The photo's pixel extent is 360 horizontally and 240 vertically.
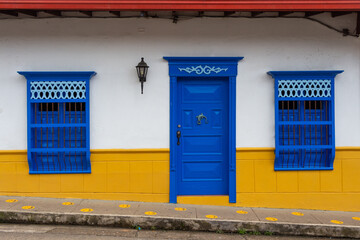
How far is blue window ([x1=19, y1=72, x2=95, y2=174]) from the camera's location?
20.2ft

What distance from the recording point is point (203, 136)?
645 centimetres

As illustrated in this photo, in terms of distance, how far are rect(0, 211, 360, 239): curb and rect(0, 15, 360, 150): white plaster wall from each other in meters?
1.26

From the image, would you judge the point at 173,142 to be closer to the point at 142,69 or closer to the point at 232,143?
the point at 232,143

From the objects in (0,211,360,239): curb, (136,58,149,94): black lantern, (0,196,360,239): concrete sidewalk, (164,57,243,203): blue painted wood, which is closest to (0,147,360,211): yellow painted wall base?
(164,57,243,203): blue painted wood

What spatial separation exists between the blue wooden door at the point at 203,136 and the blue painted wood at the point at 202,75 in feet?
0.34

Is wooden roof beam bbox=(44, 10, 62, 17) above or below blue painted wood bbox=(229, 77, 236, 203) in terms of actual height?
above

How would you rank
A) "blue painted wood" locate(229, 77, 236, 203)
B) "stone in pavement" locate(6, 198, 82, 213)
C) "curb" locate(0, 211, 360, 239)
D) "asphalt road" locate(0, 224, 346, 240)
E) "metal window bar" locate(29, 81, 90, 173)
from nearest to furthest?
"asphalt road" locate(0, 224, 346, 240)
"curb" locate(0, 211, 360, 239)
"stone in pavement" locate(6, 198, 82, 213)
"metal window bar" locate(29, 81, 90, 173)
"blue painted wood" locate(229, 77, 236, 203)

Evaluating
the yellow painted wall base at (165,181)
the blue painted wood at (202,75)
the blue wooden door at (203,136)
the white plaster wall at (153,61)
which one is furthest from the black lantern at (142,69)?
the yellow painted wall base at (165,181)

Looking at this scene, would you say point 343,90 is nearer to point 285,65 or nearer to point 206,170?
point 285,65

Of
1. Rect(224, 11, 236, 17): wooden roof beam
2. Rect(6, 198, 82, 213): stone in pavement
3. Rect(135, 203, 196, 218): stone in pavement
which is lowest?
Rect(135, 203, 196, 218): stone in pavement

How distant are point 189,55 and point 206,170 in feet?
6.33

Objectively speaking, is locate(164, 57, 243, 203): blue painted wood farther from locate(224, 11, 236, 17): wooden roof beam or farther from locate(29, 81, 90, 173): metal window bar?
locate(29, 81, 90, 173): metal window bar

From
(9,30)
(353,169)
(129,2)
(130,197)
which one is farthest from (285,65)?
(9,30)

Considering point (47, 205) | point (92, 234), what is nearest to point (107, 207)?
point (92, 234)
